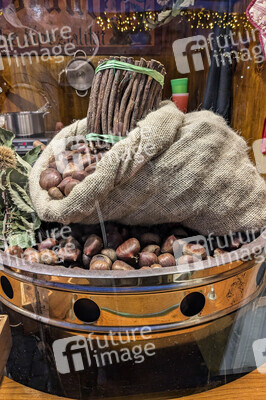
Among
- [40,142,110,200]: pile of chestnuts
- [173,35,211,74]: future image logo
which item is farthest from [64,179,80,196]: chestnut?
[173,35,211,74]: future image logo

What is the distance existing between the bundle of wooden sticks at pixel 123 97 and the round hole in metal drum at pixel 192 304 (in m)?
0.40

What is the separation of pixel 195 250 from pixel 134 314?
19cm

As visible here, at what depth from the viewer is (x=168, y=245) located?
0.73 metres

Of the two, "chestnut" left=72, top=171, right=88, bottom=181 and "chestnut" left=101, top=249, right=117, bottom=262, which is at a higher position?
"chestnut" left=72, top=171, right=88, bottom=181

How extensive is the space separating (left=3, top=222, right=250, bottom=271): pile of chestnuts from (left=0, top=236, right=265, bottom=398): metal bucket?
6 cm

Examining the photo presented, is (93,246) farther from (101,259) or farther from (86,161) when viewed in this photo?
(86,161)

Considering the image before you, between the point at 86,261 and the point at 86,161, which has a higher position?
the point at 86,161

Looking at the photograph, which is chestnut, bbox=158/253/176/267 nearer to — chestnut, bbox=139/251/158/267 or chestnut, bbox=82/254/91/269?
chestnut, bbox=139/251/158/267

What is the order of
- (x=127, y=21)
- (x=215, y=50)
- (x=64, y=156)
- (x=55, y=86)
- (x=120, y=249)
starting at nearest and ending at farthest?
(x=120, y=249) < (x=64, y=156) < (x=215, y=50) < (x=127, y=21) < (x=55, y=86)

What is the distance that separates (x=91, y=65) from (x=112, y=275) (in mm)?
2096

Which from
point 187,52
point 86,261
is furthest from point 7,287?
point 187,52

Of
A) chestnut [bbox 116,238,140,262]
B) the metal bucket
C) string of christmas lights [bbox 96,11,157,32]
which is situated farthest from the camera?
string of christmas lights [bbox 96,11,157,32]

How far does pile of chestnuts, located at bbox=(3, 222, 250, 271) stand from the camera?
2.24ft

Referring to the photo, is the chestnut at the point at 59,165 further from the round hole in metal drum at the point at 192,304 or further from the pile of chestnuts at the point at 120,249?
the round hole in metal drum at the point at 192,304
